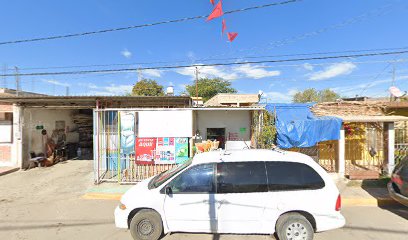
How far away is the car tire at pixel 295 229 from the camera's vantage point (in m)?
4.04

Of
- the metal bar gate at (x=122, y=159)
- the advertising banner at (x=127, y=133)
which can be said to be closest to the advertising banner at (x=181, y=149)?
the metal bar gate at (x=122, y=159)

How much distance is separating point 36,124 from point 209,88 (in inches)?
1398

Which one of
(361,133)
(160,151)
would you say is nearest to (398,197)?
(361,133)

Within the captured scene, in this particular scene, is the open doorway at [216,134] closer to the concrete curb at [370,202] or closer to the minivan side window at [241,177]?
the concrete curb at [370,202]

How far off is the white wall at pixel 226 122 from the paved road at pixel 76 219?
5.99m

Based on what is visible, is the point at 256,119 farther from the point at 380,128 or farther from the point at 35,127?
the point at 35,127

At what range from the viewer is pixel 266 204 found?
4059 mm

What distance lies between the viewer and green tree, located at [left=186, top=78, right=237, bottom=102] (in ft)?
147

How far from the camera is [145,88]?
112 ft

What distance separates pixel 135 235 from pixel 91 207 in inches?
101

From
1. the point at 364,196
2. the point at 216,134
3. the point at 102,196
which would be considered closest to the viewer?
the point at 364,196

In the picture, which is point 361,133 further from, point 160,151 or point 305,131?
point 160,151

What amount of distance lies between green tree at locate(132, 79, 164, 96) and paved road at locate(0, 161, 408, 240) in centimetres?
2673

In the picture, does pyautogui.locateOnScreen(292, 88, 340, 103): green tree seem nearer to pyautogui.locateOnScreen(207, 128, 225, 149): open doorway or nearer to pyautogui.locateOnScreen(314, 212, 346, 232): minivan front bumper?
pyautogui.locateOnScreen(207, 128, 225, 149): open doorway
